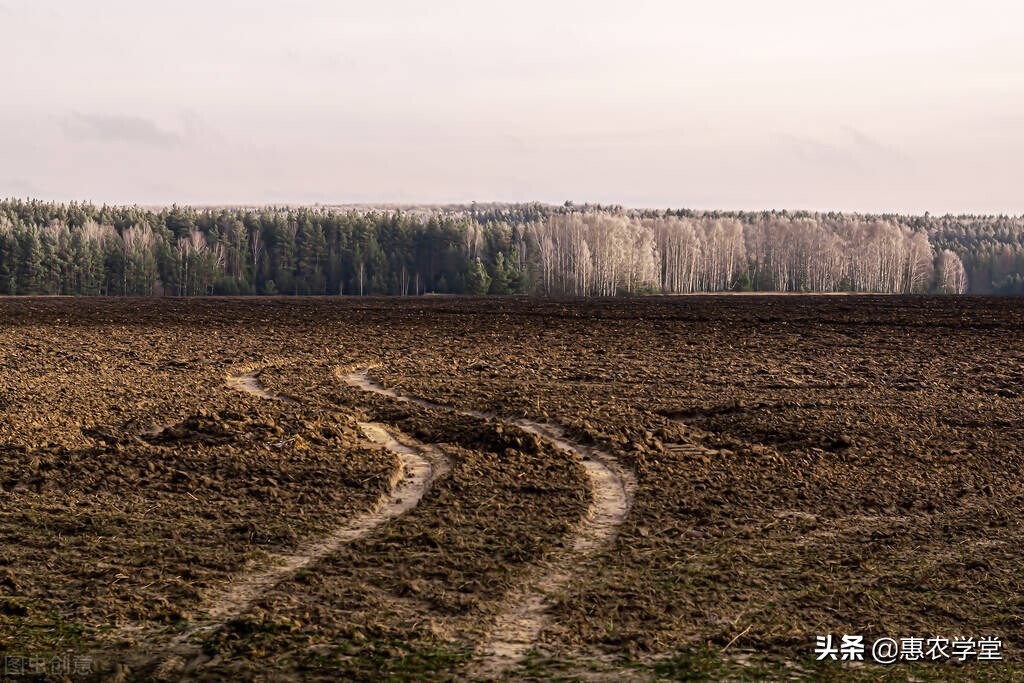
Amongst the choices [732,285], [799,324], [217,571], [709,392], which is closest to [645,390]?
[709,392]

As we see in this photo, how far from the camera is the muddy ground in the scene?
733 cm

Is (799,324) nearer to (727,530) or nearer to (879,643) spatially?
(727,530)

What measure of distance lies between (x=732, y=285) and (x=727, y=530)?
414 feet

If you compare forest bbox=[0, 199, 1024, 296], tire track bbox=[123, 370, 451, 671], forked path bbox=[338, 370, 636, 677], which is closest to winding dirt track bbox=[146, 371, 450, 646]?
tire track bbox=[123, 370, 451, 671]

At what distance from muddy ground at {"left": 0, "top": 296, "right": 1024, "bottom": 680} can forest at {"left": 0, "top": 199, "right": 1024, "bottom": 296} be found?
87562mm

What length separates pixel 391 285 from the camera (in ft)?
407

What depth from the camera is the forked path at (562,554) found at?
7207 mm

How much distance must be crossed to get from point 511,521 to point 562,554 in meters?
1.28

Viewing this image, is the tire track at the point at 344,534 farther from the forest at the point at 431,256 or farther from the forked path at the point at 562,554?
the forest at the point at 431,256

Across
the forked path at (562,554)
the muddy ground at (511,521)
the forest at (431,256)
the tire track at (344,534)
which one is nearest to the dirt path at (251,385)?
the muddy ground at (511,521)

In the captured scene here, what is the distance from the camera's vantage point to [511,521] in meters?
10.7

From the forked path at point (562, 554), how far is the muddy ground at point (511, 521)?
5cm

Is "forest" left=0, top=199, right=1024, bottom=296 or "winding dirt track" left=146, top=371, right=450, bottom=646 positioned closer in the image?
"winding dirt track" left=146, top=371, right=450, bottom=646

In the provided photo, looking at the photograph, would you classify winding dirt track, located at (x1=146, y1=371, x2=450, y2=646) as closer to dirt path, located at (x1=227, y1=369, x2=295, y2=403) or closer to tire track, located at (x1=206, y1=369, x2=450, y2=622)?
tire track, located at (x1=206, y1=369, x2=450, y2=622)
